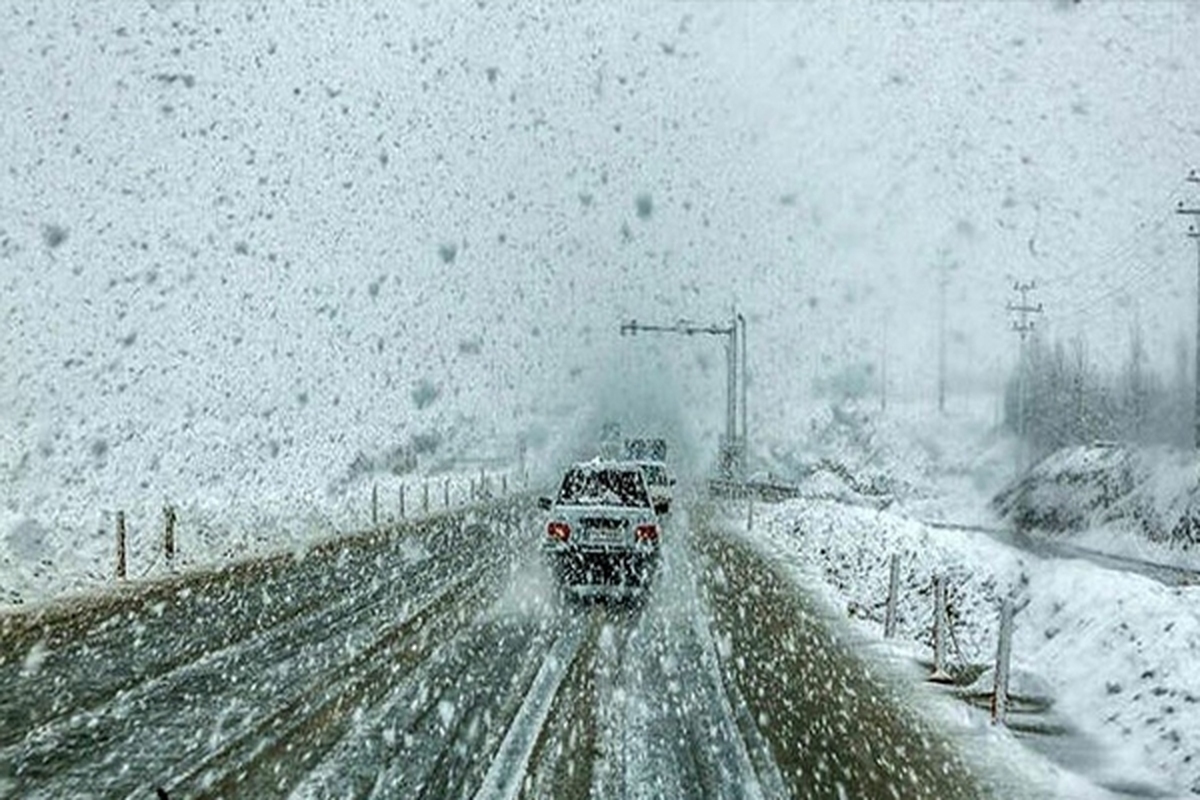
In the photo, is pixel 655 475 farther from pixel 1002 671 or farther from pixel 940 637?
pixel 1002 671

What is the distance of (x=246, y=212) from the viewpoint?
87.5 meters

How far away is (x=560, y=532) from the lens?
663 inches

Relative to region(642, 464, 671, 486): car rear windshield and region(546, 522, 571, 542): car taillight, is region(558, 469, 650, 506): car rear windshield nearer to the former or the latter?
region(546, 522, 571, 542): car taillight

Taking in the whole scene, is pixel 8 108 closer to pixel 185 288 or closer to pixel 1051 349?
pixel 185 288

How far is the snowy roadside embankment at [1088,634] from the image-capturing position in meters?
8.73

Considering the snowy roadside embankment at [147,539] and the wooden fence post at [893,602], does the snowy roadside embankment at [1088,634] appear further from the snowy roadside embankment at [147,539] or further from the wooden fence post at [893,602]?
the snowy roadside embankment at [147,539]

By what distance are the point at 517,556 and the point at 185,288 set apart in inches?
2284

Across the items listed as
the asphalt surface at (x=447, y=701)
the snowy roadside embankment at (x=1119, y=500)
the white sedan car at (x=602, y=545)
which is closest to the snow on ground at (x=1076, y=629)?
the asphalt surface at (x=447, y=701)

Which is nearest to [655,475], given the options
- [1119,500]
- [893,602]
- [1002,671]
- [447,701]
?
[1119,500]

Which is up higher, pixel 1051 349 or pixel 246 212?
pixel 246 212

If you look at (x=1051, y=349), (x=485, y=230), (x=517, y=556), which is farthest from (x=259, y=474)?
(x=1051, y=349)

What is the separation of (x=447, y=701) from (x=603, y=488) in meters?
8.13

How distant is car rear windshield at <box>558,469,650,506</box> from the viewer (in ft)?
57.0

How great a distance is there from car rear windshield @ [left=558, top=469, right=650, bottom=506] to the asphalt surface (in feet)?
4.67
